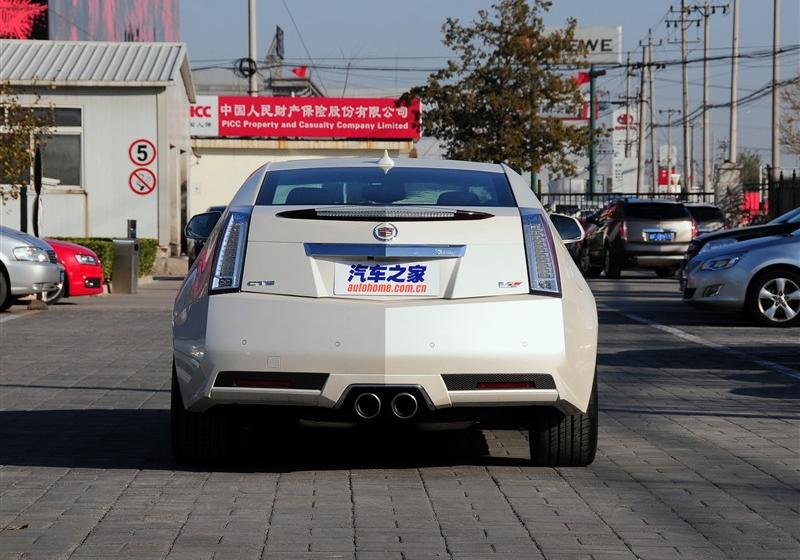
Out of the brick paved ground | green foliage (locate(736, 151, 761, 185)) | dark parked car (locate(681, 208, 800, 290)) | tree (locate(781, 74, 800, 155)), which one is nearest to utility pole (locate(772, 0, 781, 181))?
tree (locate(781, 74, 800, 155))

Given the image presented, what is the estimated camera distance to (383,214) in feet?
22.3

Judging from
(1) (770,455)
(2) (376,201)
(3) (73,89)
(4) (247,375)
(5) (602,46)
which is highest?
(5) (602,46)

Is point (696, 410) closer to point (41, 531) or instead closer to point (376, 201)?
point (376, 201)

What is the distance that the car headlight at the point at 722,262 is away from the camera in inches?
685

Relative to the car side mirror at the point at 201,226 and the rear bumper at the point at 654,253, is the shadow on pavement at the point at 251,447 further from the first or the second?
→ the rear bumper at the point at 654,253

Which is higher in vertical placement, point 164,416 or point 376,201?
point 376,201

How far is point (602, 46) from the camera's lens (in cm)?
9944

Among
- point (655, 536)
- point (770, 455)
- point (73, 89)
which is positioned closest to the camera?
point (655, 536)

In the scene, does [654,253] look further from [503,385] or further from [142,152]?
[503,385]

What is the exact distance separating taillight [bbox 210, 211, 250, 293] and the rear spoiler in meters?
0.20

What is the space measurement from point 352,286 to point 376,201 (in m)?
0.73

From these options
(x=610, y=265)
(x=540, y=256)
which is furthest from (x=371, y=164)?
(x=610, y=265)

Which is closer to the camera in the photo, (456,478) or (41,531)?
(41,531)

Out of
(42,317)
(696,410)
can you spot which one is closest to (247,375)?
(696,410)
